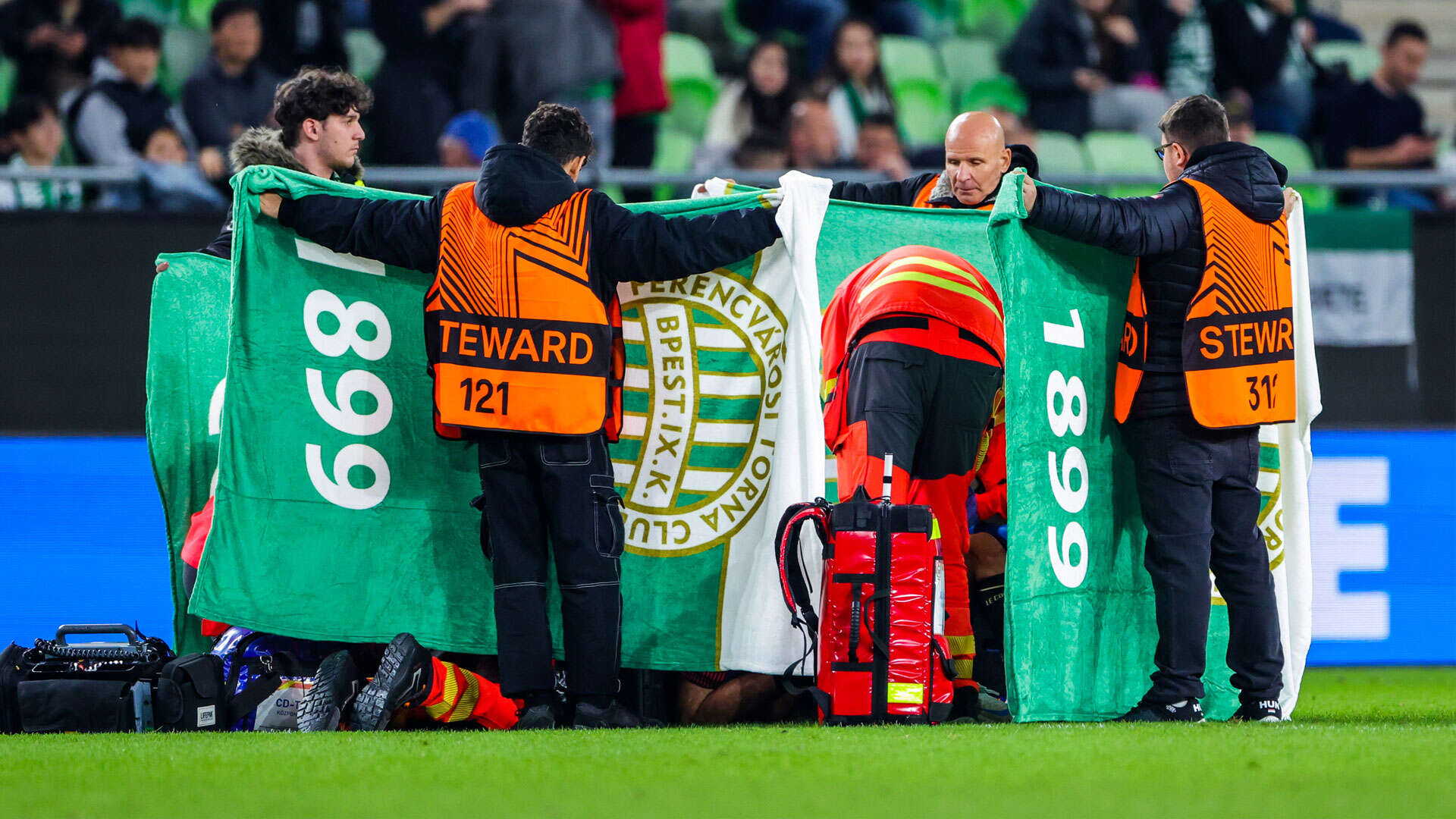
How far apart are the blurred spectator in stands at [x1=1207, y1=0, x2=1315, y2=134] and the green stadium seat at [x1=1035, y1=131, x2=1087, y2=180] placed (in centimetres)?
148

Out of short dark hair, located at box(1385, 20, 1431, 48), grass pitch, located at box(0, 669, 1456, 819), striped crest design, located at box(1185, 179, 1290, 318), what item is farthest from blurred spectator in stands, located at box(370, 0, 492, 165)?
short dark hair, located at box(1385, 20, 1431, 48)

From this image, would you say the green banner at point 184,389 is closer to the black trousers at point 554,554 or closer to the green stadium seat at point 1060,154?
the black trousers at point 554,554

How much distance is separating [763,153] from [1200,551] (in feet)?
16.5

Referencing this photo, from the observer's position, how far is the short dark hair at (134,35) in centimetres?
923

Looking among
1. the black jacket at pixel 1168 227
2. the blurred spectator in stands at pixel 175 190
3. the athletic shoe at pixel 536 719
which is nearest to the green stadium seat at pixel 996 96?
the blurred spectator in stands at pixel 175 190

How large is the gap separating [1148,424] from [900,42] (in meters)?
6.85

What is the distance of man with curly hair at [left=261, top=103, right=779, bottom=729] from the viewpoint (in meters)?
5.18

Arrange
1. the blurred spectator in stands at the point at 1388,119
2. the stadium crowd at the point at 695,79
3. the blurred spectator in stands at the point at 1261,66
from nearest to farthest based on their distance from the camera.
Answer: the stadium crowd at the point at 695,79 → the blurred spectator in stands at the point at 1388,119 → the blurred spectator in stands at the point at 1261,66

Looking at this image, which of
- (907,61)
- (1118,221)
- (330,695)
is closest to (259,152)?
(330,695)

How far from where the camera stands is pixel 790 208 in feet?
18.4

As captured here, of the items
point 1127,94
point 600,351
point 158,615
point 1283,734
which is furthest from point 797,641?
point 1127,94

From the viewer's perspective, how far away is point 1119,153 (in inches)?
435

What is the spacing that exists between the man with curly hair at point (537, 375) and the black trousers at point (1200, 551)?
5.21 ft

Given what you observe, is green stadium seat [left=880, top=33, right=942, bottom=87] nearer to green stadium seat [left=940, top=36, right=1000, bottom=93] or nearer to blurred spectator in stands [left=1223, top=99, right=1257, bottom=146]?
green stadium seat [left=940, top=36, right=1000, bottom=93]
